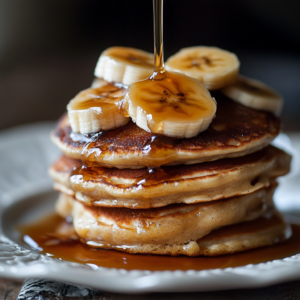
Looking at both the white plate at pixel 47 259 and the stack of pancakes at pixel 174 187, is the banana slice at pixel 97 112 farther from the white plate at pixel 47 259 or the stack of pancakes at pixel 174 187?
the white plate at pixel 47 259

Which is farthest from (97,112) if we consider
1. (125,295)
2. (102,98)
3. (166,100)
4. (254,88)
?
(254,88)

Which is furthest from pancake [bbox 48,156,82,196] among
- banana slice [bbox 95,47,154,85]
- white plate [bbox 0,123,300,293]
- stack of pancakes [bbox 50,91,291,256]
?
banana slice [bbox 95,47,154,85]

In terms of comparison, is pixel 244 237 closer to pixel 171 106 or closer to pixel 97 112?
pixel 171 106

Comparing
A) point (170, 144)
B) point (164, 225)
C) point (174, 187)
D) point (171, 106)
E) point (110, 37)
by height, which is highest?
point (171, 106)

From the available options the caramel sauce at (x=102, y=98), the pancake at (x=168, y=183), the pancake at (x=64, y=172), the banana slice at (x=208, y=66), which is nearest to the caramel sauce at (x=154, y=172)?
the pancake at (x=168, y=183)

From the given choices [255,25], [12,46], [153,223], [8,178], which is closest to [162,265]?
[153,223]

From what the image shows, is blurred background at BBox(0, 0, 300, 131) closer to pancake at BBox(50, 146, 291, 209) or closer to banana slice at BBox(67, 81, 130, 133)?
banana slice at BBox(67, 81, 130, 133)
